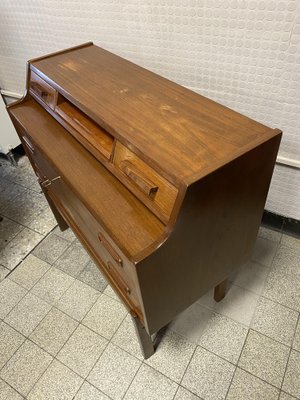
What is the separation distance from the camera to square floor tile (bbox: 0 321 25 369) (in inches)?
59.9

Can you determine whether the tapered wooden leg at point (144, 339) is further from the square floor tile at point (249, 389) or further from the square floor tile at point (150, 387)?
the square floor tile at point (249, 389)

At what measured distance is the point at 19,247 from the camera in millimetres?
1979

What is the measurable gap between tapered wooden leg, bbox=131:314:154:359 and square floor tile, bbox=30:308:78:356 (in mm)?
407

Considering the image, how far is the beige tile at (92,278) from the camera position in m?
1.73

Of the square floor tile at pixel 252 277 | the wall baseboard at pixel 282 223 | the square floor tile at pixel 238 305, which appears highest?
the wall baseboard at pixel 282 223

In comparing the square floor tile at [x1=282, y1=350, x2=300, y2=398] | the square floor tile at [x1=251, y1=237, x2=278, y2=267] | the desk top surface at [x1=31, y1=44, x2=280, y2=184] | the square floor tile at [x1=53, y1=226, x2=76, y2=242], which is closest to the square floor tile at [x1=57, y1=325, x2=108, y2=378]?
the square floor tile at [x1=53, y1=226, x2=76, y2=242]

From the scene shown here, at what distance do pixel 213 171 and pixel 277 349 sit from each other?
1036 millimetres

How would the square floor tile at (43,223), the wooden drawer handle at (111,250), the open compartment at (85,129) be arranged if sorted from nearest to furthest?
the wooden drawer handle at (111,250)
the open compartment at (85,129)
the square floor tile at (43,223)

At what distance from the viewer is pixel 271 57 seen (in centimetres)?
124

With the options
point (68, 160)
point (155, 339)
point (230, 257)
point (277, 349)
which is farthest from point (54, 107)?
point (277, 349)

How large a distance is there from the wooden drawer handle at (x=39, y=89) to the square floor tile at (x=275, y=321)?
4.64ft

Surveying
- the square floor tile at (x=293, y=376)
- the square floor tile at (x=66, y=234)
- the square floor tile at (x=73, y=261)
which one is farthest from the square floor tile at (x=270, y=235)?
the square floor tile at (x=66, y=234)

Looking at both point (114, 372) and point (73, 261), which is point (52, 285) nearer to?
point (73, 261)

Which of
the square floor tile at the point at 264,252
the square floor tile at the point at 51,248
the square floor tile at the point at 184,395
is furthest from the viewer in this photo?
the square floor tile at the point at 51,248
